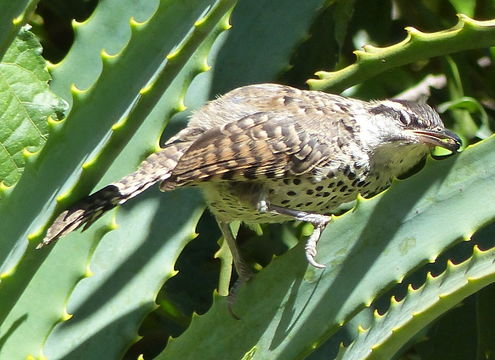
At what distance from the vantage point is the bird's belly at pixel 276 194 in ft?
8.43

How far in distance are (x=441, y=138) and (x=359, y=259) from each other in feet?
2.77

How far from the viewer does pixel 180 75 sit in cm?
204

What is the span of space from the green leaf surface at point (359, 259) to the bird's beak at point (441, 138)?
67 centimetres

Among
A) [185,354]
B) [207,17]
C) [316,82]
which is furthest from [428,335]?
[207,17]

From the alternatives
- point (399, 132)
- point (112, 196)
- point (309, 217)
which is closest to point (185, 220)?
point (112, 196)

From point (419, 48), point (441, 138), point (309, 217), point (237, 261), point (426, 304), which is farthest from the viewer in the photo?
point (441, 138)

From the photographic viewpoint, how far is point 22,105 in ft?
8.32

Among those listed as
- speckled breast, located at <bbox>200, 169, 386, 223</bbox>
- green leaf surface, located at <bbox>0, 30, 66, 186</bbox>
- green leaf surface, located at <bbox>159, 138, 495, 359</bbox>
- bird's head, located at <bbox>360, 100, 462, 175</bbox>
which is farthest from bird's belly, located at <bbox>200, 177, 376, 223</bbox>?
green leaf surface, located at <bbox>159, 138, 495, 359</bbox>

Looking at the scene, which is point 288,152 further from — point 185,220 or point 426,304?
point 426,304

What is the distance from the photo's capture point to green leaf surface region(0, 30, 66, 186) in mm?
2443

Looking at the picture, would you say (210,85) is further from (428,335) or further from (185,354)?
(428,335)

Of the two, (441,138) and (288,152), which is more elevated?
(288,152)

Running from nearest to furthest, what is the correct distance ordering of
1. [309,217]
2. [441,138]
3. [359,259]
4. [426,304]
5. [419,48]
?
[426,304], [359,259], [419,48], [309,217], [441,138]

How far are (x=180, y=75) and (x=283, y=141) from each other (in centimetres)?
60
